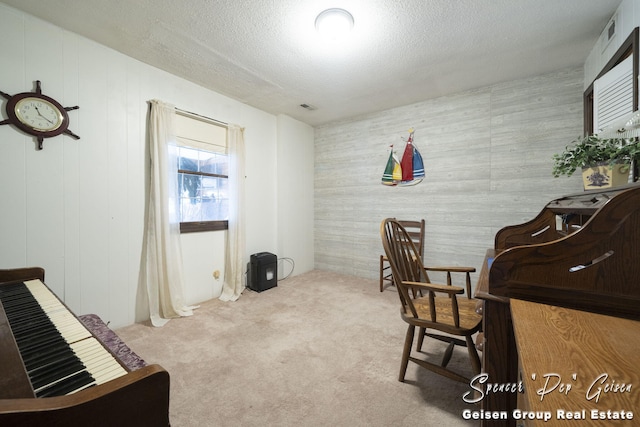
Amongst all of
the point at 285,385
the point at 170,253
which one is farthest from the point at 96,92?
the point at 285,385

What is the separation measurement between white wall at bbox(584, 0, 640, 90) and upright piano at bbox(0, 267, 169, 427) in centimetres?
295

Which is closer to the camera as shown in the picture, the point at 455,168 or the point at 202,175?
the point at 202,175

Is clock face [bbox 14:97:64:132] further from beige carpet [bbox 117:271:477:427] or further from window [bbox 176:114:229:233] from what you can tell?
beige carpet [bbox 117:271:477:427]

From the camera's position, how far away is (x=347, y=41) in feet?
6.79

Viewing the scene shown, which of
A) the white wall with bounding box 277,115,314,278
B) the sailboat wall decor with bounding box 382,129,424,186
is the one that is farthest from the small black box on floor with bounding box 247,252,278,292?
the sailboat wall decor with bounding box 382,129,424,186

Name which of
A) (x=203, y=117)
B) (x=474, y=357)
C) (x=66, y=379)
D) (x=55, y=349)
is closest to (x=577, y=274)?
(x=474, y=357)

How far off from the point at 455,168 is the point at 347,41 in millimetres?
2004

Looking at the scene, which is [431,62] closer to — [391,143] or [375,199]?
[391,143]

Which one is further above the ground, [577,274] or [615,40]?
[615,40]

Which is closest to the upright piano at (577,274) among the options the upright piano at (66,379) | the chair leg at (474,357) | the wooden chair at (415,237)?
the chair leg at (474,357)

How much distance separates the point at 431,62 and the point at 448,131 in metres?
1.03

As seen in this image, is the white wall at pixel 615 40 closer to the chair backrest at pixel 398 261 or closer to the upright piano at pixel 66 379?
the chair backrest at pixel 398 261

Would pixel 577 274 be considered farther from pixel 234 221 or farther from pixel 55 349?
pixel 234 221

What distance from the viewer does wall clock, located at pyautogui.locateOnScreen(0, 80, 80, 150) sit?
5.77 feet
